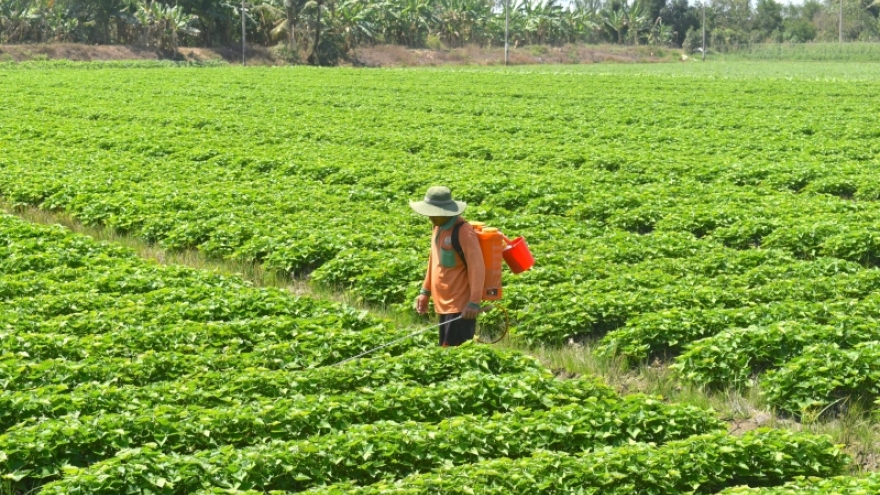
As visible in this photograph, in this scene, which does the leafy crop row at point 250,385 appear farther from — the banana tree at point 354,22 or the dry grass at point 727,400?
the banana tree at point 354,22

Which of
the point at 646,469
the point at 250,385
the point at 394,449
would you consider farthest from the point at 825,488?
the point at 250,385

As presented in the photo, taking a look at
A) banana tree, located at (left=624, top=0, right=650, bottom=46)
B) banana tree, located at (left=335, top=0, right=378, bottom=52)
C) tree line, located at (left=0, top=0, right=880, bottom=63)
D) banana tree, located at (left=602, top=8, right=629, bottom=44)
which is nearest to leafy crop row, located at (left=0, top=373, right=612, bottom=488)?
tree line, located at (left=0, top=0, right=880, bottom=63)

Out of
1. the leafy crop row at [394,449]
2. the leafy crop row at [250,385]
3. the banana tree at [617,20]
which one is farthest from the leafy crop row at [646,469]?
the banana tree at [617,20]

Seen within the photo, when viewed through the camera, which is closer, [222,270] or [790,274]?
[790,274]

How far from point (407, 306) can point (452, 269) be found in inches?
113

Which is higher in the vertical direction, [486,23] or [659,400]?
[486,23]

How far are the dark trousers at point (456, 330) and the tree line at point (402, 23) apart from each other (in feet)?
235

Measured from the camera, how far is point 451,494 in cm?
742

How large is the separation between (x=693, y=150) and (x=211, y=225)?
40.3 ft

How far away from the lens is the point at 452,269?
33.1 ft

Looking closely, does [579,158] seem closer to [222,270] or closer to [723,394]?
[222,270]

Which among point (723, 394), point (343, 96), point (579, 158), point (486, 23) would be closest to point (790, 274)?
point (723, 394)

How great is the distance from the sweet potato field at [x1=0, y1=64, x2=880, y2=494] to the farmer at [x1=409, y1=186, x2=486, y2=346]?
14.3 inches

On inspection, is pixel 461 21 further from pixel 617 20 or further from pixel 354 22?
pixel 617 20
